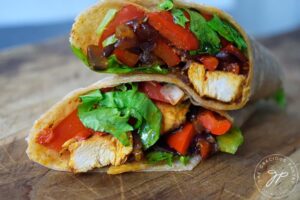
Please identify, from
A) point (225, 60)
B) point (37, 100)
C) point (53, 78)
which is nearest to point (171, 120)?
point (225, 60)

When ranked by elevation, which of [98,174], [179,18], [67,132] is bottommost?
[98,174]

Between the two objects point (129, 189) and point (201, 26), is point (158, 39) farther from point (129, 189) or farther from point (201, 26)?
point (129, 189)

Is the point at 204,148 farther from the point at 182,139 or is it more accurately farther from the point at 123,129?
the point at 123,129

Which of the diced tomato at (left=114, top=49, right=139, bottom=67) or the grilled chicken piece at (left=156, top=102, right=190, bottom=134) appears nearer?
the diced tomato at (left=114, top=49, right=139, bottom=67)

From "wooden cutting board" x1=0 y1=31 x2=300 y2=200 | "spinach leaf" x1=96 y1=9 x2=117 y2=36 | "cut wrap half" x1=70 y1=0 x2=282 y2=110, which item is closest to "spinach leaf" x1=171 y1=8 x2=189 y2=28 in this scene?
"cut wrap half" x1=70 y1=0 x2=282 y2=110

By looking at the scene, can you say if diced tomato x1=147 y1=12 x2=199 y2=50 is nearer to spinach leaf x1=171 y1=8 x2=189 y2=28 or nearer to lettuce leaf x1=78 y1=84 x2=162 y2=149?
spinach leaf x1=171 y1=8 x2=189 y2=28

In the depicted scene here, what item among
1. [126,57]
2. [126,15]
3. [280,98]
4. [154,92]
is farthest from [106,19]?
[280,98]
